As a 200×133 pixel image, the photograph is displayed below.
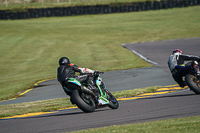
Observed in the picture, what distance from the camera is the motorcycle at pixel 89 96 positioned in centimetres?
885

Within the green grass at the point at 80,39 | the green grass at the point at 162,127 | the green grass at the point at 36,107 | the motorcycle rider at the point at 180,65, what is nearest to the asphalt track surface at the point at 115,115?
the green grass at the point at 162,127

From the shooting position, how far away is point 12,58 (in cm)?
2764

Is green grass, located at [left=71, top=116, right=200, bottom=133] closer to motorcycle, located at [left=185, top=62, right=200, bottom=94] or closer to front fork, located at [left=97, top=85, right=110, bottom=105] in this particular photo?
front fork, located at [left=97, top=85, right=110, bottom=105]

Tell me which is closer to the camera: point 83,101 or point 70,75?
point 83,101

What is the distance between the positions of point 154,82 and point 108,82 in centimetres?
224

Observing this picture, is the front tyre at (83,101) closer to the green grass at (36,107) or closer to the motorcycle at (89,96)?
the motorcycle at (89,96)

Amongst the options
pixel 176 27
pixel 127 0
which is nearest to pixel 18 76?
pixel 176 27

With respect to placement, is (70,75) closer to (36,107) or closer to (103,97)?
(103,97)

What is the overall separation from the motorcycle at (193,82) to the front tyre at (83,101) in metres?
3.23

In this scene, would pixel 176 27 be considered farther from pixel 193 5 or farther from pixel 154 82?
pixel 154 82

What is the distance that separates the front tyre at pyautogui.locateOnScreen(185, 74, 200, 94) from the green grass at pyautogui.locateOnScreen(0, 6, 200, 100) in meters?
7.99

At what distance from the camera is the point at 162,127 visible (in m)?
6.77

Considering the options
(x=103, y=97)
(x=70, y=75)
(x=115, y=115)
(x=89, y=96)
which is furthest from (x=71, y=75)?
(x=115, y=115)

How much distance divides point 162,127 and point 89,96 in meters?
2.80
